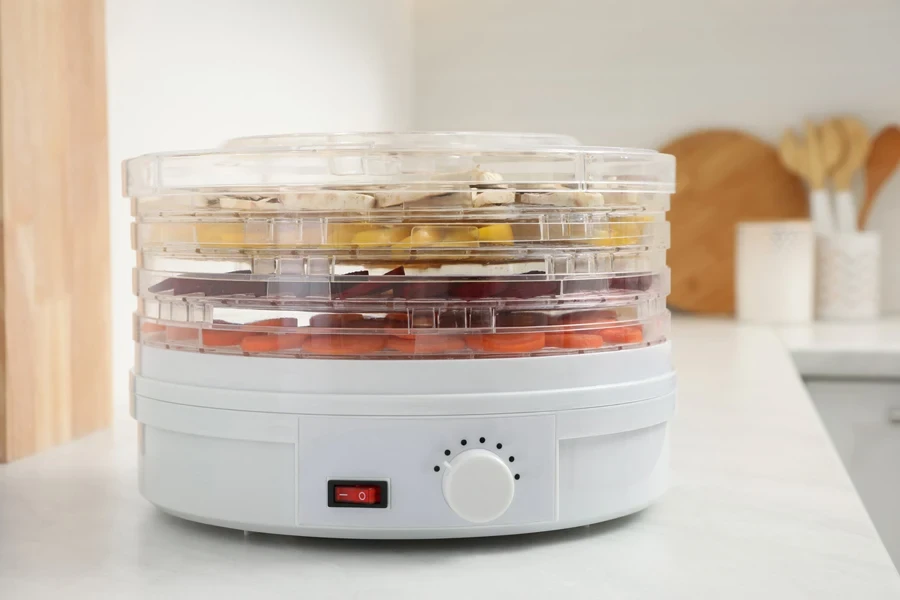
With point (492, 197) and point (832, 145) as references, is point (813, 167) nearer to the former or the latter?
point (832, 145)

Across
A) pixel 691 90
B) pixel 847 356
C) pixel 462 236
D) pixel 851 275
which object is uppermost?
pixel 691 90

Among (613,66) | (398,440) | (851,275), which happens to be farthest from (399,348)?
(613,66)

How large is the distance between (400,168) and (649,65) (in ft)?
5.51

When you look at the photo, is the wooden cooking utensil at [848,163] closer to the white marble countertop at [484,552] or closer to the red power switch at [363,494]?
the white marble countertop at [484,552]

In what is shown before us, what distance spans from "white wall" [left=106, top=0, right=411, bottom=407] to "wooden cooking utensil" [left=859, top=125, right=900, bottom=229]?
103 cm

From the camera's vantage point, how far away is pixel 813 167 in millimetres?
2066

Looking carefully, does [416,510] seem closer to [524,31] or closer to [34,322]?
[34,322]

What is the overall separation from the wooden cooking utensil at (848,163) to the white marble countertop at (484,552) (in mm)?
1288

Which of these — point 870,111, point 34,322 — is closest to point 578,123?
point 870,111

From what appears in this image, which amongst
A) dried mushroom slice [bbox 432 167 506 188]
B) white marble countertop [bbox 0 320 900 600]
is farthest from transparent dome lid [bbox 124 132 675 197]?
white marble countertop [bbox 0 320 900 600]

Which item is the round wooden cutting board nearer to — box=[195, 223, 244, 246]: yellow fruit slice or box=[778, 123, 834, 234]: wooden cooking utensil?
box=[778, 123, 834, 234]: wooden cooking utensil

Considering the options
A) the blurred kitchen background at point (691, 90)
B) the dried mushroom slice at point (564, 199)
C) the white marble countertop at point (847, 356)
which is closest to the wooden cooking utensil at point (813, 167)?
the blurred kitchen background at point (691, 90)

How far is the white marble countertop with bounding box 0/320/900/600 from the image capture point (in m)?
0.58

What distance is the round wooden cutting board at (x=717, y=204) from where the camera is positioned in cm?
214
